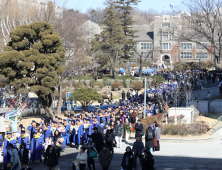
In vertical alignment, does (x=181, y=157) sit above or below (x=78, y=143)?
below

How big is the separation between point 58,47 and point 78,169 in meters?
13.1

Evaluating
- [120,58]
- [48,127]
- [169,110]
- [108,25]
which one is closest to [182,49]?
[120,58]

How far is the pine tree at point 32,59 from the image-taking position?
21.8 meters

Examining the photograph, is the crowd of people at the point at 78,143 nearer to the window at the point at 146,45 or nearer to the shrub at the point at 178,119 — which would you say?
Answer: the shrub at the point at 178,119

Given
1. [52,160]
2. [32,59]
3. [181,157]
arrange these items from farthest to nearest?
1. [32,59]
2. [181,157]
3. [52,160]

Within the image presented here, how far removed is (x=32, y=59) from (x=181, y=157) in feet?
38.6

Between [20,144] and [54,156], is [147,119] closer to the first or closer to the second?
[20,144]

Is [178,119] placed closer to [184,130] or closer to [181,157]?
[184,130]

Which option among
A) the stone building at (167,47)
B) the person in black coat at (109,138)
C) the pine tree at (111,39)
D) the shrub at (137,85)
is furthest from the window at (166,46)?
the person in black coat at (109,138)

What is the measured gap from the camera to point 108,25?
56.5 meters

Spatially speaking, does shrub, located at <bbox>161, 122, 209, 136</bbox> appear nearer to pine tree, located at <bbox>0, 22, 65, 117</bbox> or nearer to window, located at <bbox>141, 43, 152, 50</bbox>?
pine tree, located at <bbox>0, 22, 65, 117</bbox>

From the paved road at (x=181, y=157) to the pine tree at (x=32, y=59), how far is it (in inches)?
284

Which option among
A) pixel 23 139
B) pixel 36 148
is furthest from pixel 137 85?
pixel 36 148

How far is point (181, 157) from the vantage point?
14578 millimetres
